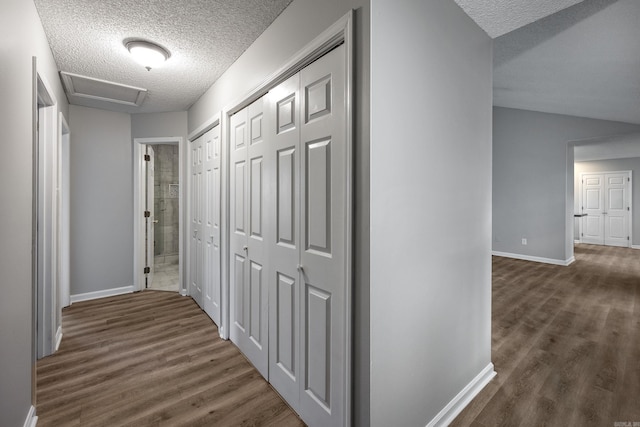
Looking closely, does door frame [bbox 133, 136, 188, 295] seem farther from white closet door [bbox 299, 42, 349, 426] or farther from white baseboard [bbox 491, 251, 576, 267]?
white baseboard [bbox 491, 251, 576, 267]

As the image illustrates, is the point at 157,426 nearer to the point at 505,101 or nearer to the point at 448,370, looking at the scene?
the point at 448,370

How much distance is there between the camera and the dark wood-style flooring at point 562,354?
1.76m

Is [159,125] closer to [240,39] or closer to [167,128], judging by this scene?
[167,128]

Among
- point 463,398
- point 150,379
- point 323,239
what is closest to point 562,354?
point 463,398

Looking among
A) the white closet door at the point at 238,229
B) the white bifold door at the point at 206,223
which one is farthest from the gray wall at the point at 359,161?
the white bifold door at the point at 206,223

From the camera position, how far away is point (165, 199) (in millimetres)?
6047

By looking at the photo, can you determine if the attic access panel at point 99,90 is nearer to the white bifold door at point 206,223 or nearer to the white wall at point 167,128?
the white wall at point 167,128

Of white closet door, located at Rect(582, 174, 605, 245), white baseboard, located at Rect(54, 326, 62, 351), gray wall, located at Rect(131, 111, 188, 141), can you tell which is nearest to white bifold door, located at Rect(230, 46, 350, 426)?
white baseboard, located at Rect(54, 326, 62, 351)

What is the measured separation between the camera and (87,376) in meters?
2.18

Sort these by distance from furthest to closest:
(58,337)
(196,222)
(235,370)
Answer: (196,222), (58,337), (235,370)

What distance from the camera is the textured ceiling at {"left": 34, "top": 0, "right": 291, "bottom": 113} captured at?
1834 millimetres

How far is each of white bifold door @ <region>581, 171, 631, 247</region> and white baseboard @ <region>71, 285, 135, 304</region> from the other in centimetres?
1147

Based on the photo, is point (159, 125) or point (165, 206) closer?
point (159, 125)

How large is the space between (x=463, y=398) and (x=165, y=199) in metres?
6.08
